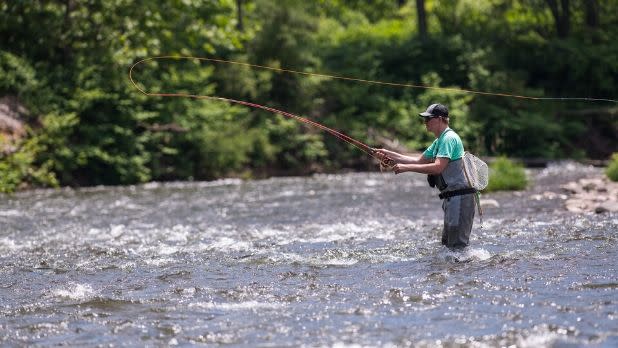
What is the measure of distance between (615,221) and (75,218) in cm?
847

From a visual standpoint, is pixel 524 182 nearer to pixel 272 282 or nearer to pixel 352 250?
pixel 352 250

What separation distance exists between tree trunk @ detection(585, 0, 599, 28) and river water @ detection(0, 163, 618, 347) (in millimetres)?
16952

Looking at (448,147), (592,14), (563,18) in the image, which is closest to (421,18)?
(563,18)

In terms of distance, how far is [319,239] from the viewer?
12.7m

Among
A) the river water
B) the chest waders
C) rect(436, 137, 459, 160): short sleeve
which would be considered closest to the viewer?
the river water

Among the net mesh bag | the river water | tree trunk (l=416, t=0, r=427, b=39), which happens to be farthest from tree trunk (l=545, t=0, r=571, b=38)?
the net mesh bag

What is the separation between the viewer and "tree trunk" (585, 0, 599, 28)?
1275 inches

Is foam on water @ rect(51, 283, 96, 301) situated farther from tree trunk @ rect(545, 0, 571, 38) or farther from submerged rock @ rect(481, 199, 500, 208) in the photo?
tree trunk @ rect(545, 0, 571, 38)

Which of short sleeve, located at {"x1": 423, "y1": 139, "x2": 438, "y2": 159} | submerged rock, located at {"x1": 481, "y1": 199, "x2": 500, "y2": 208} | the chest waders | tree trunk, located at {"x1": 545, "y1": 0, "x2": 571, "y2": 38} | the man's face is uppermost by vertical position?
tree trunk, located at {"x1": 545, "y1": 0, "x2": 571, "y2": 38}

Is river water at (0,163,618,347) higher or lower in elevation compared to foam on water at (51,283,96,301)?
lower

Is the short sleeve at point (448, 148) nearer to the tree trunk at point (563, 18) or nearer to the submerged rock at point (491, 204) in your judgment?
the submerged rock at point (491, 204)

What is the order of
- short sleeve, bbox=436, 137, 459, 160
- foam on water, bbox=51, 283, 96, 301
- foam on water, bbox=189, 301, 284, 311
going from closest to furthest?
foam on water, bbox=189, 301, 284, 311 → foam on water, bbox=51, 283, 96, 301 → short sleeve, bbox=436, 137, 459, 160

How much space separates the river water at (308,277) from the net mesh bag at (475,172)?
0.76 meters

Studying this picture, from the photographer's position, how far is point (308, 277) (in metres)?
9.77
